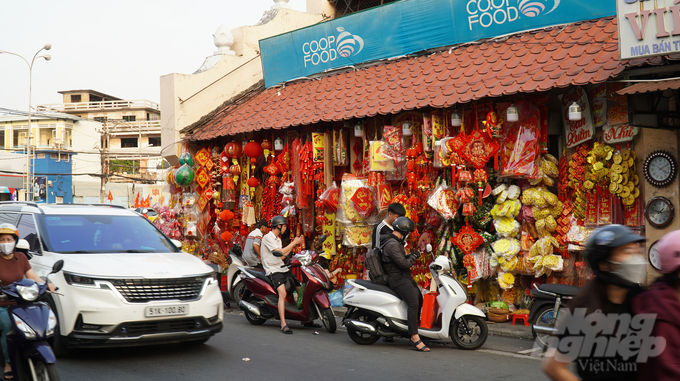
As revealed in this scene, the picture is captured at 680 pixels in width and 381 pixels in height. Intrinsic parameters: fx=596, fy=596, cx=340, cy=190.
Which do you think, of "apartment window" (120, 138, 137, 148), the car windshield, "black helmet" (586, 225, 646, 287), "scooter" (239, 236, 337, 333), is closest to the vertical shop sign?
"scooter" (239, 236, 337, 333)

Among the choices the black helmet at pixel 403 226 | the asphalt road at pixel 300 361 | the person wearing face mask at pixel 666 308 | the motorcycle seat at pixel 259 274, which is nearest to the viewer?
the person wearing face mask at pixel 666 308

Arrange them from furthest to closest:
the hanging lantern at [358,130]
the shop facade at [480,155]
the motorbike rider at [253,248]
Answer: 1. the hanging lantern at [358,130]
2. the motorbike rider at [253,248]
3. the shop facade at [480,155]

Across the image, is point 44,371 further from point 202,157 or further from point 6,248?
→ point 202,157

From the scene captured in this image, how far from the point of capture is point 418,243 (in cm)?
1048

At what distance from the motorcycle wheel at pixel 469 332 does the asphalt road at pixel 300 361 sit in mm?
115

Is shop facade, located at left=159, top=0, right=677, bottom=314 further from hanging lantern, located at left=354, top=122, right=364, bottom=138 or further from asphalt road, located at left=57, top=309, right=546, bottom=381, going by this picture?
asphalt road, located at left=57, top=309, right=546, bottom=381

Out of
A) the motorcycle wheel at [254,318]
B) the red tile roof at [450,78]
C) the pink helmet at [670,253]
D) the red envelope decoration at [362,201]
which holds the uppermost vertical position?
the red tile roof at [450,78]

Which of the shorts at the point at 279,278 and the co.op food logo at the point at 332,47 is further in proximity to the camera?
the co.op food logo at the point at 332,47

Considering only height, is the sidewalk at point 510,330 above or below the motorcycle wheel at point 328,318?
below

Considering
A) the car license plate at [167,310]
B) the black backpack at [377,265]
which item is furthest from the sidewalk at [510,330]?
the car license plate at [167,310]

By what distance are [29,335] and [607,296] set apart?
4.45m

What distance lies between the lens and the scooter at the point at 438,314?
7.37 metres

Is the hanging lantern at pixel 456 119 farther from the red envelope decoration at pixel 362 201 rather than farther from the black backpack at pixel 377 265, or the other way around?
the black backpack at pixel 377 265

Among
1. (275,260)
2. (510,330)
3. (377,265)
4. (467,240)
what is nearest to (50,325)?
(377,265)
